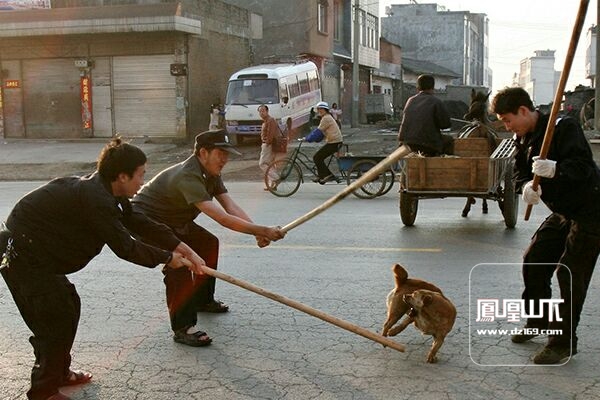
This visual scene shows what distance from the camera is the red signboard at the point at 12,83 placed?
92.5 feet

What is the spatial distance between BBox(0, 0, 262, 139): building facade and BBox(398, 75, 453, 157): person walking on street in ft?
56.4

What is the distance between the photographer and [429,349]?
4727 millimetres

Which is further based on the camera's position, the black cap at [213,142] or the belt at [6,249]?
the black cap at [213,142]

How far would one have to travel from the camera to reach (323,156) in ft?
44.1

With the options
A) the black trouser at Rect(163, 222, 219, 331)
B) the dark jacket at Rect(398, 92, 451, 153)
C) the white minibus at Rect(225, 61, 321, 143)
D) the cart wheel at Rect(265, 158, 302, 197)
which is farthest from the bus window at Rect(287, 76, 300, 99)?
the black trouser at Rect(163, 222, 219, 331)

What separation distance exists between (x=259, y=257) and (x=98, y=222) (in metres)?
4.01

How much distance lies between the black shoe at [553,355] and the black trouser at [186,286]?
2302mm

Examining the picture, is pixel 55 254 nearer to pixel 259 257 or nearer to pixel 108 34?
pixel 259 257

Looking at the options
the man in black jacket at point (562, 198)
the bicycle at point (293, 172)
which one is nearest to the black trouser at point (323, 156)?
the bicycle at point (293, 172)

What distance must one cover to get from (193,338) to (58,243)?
54.0 inches

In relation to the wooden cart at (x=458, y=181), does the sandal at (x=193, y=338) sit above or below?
below

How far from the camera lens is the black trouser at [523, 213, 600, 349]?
4.30 m

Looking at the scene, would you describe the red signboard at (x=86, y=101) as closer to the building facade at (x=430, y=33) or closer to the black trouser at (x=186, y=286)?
the black trouser at (x=186, y=286)

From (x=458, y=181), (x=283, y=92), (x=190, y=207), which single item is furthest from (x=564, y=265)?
(x=283, y=92)
